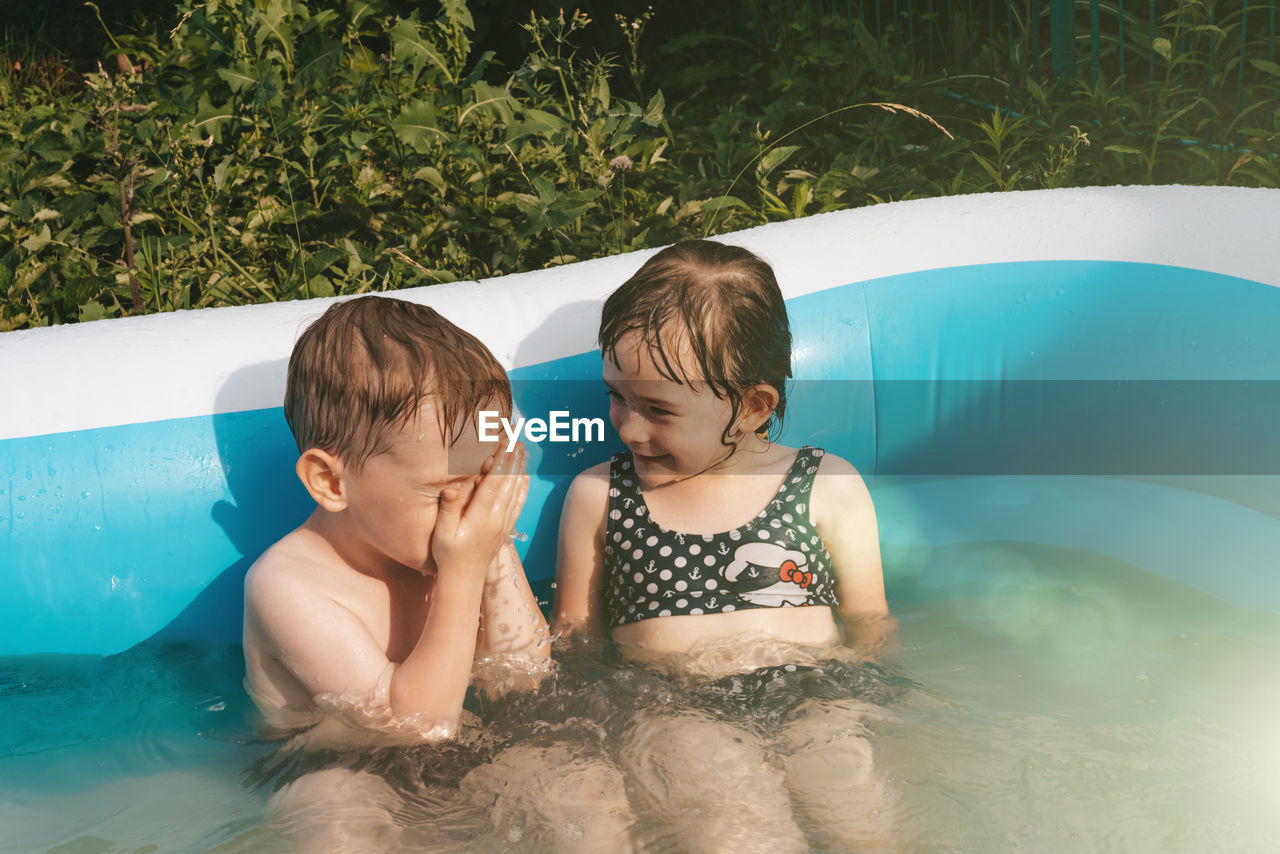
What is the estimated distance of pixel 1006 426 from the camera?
242 cm

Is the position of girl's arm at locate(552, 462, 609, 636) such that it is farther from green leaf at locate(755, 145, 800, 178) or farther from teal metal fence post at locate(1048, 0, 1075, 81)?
teal metal fence post at locate(1048, 0, 1075, 81)

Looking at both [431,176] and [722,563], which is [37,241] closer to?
[431,176]

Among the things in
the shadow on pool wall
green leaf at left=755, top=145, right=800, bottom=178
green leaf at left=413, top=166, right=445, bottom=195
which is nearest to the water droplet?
the shadow on pool wall

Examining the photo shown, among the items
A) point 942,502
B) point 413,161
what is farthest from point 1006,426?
point 413,161

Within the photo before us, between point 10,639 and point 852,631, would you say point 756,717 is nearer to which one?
point 852,631

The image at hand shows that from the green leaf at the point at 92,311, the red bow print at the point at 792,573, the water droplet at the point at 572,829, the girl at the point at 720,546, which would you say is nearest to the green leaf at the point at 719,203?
the girl at the point at 720,546

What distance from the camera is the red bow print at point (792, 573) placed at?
2021 mm

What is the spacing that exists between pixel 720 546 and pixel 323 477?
0.69 m

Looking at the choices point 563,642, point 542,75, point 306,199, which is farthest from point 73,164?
point 563,642

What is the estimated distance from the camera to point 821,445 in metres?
2.38

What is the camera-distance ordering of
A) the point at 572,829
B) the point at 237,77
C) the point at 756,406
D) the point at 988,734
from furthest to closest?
1. the point at 237,77
2. the point at 756,406
3. the point at 988,734
4. the point at 572,829

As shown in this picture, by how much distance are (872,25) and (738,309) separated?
11.9ft

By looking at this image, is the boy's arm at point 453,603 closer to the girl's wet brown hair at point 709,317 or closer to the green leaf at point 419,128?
the girl's wet brown hair at point 709,317

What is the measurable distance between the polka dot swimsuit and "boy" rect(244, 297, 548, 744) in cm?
32
